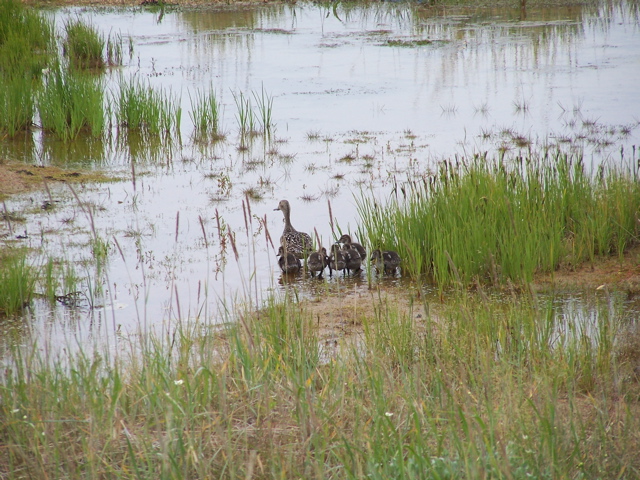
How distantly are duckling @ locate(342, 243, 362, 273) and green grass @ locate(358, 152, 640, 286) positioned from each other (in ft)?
1.46

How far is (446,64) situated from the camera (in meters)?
18.0

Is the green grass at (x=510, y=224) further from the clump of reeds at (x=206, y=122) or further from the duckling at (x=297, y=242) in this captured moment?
the clump of reeds at (x=206, y=122)

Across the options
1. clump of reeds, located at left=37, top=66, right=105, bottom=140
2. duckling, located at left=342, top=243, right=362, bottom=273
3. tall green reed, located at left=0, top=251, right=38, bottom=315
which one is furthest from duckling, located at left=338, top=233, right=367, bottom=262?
clump of reeds, located at left=37, top=66, right=105, bottom=140

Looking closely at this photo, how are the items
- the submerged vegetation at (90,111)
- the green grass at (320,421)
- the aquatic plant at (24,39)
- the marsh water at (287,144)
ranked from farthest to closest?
the aquatic plant at (24,39) < the submerged vegetation at (90,111) < the marsh water at (287,144) < the green grass at (320,421)

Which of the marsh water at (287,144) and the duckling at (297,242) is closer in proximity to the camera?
the marsh water at (287,144)

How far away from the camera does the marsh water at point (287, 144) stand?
6.79 meters

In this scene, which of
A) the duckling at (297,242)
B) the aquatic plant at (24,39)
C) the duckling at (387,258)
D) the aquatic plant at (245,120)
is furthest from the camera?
the aquatic plant at (24,39)

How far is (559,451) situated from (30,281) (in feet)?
16.1

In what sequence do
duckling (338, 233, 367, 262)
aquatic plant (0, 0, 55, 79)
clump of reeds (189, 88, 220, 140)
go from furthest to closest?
aquatic plant (0, 0, 55, 79)
clump of reeds (189, 88, 220, 140)
duckling (338, 233, 367, 262)

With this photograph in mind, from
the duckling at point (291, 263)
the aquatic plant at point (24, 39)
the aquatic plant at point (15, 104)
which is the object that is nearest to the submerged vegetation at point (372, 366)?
the duckling at point (291, 263)

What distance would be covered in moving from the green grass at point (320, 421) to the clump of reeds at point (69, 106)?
9012 mm

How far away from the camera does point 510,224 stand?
22.1 ft

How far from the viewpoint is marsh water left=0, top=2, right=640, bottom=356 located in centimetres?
679

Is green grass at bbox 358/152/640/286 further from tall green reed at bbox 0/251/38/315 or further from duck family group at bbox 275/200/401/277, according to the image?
tall green reed at bbox 0/251/38/315
